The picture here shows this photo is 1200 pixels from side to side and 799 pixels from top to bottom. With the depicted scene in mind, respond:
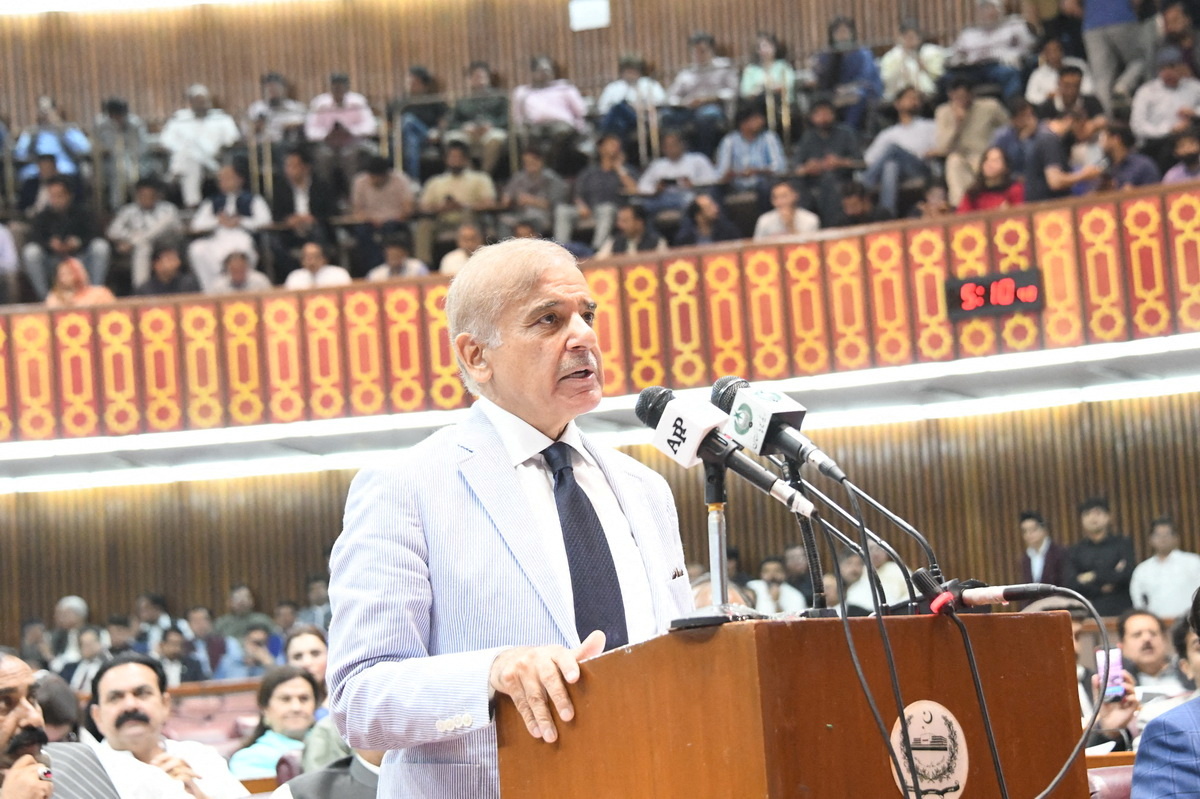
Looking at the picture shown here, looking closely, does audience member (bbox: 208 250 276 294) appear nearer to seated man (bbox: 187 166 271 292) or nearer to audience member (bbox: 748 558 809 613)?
seated man (bbox: 187 166 271 292)

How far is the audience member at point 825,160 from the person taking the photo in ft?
31.9

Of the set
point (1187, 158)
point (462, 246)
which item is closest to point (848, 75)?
point (1187, 158)

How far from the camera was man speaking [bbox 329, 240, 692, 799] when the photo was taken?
5.99ft

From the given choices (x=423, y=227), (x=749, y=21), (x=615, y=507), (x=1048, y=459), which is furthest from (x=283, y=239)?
(x=615, y=507)

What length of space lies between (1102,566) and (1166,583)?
34 cm

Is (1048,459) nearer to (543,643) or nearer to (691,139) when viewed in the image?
(691,139)

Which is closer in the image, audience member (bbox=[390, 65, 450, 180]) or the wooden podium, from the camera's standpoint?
the wooden podium

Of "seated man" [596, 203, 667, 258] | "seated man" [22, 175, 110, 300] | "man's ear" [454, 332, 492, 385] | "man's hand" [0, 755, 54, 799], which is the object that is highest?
"seated man" [22, 175, 110, 300]

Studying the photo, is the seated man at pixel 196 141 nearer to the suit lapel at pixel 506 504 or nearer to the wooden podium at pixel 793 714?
the suit lapel at pixel 506 504

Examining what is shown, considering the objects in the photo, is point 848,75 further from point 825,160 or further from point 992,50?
point 825,160

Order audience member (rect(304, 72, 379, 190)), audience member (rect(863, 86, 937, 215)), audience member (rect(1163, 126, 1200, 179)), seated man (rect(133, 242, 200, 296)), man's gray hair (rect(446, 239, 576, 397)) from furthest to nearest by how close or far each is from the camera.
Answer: audience member (rect(304, 72, 379, 190)), seated man (rect(133, 242, 200, 296)), audience member (rect(863, 86, 937, 215)), audience member (rect(1163, 126, 1200, 179)), man's gray hair (rect(446, 239, 576, 397))

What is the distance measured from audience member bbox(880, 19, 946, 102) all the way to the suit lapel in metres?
8.91

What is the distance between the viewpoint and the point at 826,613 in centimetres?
179

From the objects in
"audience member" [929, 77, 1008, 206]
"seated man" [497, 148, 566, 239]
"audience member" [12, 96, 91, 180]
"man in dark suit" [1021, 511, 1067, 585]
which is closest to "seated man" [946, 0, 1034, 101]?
"audience member" [929, 77, 1008, 206]
